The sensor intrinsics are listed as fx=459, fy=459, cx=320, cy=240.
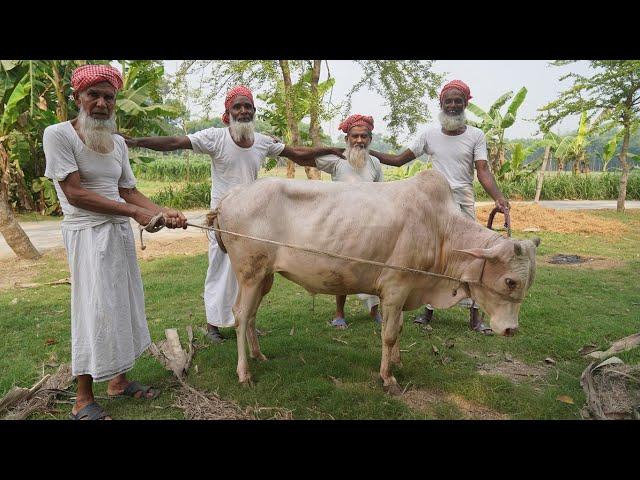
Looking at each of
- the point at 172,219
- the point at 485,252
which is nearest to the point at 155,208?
the point at 172,219

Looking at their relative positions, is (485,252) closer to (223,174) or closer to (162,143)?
(223,174)

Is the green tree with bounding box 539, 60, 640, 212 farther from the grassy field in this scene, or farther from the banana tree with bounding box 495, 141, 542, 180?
the grassy field

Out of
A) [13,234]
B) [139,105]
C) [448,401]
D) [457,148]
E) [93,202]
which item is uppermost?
[139,105]

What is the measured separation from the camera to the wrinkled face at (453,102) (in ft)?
16.6

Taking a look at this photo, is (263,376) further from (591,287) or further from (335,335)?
(591,287)

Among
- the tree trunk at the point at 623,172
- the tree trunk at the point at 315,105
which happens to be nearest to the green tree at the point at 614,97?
the tree trunk at the point at 623,172

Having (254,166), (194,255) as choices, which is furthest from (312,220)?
(194,255)

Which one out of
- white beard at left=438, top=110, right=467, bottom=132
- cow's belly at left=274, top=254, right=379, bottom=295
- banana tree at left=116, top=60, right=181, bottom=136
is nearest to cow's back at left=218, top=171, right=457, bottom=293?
cow's belly at left=274, top=254, right=379, bottom=295

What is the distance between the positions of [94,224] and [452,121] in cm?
378

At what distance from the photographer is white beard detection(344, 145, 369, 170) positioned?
5117mm

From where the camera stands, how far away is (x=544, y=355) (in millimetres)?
4832

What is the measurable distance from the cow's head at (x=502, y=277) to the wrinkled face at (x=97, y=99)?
298 cm

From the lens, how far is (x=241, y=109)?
483cm

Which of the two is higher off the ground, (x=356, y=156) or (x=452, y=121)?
(x=452, y=121)
